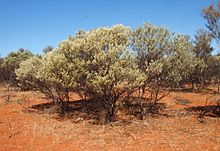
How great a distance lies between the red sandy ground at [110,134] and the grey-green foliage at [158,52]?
2750 mm

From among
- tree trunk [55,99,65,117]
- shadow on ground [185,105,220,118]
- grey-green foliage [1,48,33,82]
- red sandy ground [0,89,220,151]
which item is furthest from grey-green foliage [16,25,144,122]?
grey-green foliage [1,48,33,82]

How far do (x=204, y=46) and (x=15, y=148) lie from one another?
25.6 meters

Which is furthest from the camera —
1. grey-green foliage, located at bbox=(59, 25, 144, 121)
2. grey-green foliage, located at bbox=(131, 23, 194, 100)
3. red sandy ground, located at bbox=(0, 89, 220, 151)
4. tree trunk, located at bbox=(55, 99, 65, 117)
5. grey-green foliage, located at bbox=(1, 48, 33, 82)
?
grey-green foliage, located at bbox=(1, 48, 33, 82)

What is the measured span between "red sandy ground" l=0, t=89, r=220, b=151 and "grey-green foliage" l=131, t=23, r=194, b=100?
9.02 ft

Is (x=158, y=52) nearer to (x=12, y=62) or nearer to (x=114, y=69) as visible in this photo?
(x=114, y=69)

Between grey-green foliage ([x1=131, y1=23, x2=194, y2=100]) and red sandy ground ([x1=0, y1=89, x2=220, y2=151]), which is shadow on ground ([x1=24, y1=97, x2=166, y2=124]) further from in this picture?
grey-green foliage ([x1=131, y1=23, x2=194, y2=100])

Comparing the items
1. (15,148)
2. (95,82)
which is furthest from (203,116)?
(15,148)

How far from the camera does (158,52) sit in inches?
685

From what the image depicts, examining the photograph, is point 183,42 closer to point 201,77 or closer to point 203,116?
point 203,116

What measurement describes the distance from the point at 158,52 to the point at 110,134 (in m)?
6.34

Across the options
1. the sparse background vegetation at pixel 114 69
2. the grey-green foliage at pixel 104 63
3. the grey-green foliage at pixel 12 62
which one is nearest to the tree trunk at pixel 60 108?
the sparse background vegetation at pixel 114 69

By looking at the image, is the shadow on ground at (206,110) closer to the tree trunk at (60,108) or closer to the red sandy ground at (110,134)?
the red sandy ground at (110,134)

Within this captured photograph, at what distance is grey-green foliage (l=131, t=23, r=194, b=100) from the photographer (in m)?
17.0

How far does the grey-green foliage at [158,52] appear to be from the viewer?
1705 cm
